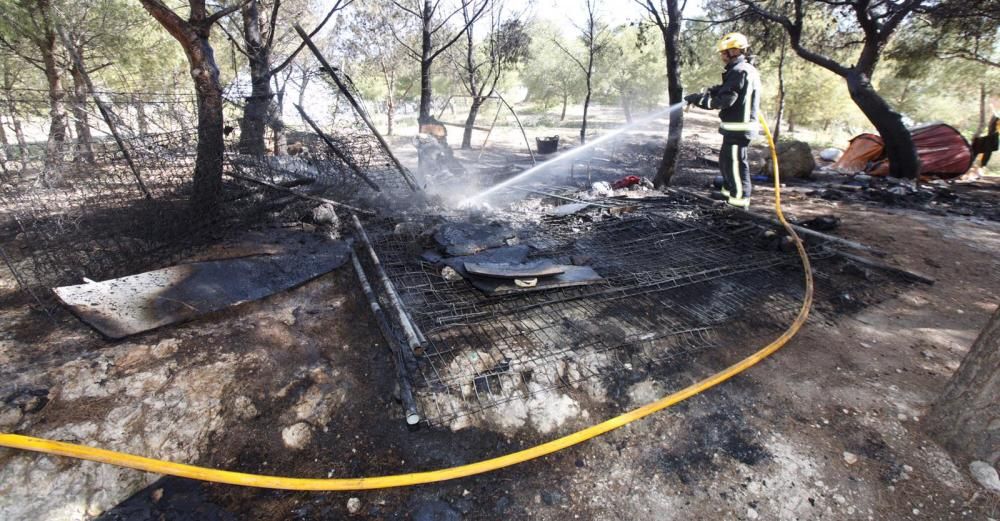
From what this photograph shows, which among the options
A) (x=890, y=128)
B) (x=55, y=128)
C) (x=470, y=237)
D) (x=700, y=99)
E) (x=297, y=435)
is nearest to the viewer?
(x=297, y=435)

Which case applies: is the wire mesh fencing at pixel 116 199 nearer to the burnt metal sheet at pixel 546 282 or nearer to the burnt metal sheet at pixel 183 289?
the burnt metal sheet at pixel 183 289

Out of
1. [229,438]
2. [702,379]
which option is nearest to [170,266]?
[229,438]

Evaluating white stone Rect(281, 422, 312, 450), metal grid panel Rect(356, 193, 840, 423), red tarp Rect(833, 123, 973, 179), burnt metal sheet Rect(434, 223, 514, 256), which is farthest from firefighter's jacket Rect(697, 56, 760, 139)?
red tarp Rect(833, 123, 973, 179)

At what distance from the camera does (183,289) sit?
3428 millimetres

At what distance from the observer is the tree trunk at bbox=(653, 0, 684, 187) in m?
6.96

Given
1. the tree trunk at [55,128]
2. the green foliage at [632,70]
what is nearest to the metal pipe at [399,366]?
the tree trunk at [55,128]

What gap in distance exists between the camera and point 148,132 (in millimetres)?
4148

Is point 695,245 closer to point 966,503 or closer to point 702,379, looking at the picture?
point 702,379

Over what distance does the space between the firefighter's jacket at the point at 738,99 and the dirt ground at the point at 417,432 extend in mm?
3082

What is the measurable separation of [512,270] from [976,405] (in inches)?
113

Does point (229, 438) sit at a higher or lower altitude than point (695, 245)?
lower

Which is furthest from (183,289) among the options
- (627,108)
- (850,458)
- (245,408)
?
(627,108)

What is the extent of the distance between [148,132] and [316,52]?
244 cm

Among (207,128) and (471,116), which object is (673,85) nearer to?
(207,128)
